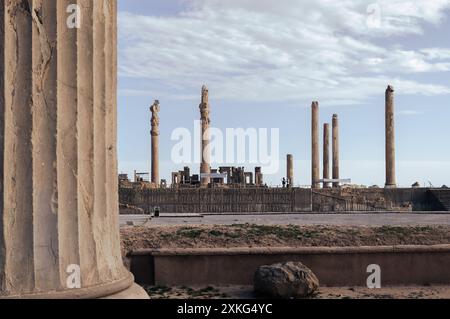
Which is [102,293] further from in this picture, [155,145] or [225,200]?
[155,145]

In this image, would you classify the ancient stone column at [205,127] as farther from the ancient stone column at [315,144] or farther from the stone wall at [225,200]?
the ancient stone column at [315,144]

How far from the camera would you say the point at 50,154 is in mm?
3758

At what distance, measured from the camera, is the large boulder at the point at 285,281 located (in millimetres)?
10211

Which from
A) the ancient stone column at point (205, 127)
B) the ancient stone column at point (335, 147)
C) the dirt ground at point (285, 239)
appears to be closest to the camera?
the dirt ground at point (285, 239)

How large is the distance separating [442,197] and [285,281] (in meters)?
25.7

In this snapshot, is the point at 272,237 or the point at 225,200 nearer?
the point at 272,237

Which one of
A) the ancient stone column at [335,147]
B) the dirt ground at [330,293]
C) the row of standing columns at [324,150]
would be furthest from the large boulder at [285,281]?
the ancient stone column at [335,147]

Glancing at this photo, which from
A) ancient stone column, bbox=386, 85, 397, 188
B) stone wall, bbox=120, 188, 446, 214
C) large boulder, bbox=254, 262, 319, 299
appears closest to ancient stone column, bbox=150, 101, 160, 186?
stone wall, bbox=120, 188, 446, 214

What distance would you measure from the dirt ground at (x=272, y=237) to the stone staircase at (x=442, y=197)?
771 inches

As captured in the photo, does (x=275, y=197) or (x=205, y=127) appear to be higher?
(x=205, y=127)

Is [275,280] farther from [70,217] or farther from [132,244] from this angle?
[70,217]

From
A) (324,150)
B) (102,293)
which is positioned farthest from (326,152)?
(102,293)

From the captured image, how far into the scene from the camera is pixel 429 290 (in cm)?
1138

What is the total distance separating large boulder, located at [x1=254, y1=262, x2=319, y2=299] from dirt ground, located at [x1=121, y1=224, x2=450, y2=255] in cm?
177
